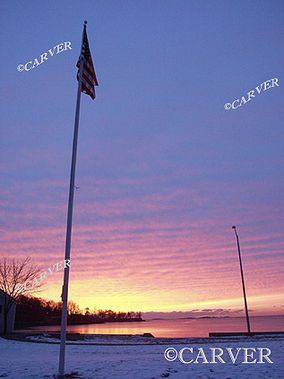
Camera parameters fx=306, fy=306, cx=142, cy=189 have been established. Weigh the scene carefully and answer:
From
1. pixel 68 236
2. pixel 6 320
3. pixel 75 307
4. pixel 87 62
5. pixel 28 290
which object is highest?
pixel 87 62

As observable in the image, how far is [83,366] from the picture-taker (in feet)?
35.3

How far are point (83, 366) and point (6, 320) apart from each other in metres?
28.2

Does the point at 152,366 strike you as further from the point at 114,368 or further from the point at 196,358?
→ the point at 196,358

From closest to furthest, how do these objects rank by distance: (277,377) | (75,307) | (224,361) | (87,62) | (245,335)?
(277,377) → (224,361) → (87,62) → (245,335) → (75,307)

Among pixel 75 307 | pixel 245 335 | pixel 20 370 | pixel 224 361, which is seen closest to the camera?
pixel 20 370

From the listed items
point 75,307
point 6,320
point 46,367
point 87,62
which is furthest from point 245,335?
point 75,307

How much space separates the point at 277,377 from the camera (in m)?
8.71

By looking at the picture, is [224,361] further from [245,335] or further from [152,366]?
[245,335]

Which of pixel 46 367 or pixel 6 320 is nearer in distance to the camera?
pixel 46 367

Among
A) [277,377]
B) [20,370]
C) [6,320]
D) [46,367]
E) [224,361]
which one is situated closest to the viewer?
[277,377]

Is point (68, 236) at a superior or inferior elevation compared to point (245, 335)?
superior

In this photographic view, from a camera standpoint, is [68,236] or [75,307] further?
[75,307]

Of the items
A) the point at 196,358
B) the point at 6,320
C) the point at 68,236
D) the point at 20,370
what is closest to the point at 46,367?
the point at 20,370

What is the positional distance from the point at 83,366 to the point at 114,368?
1.16 metres
